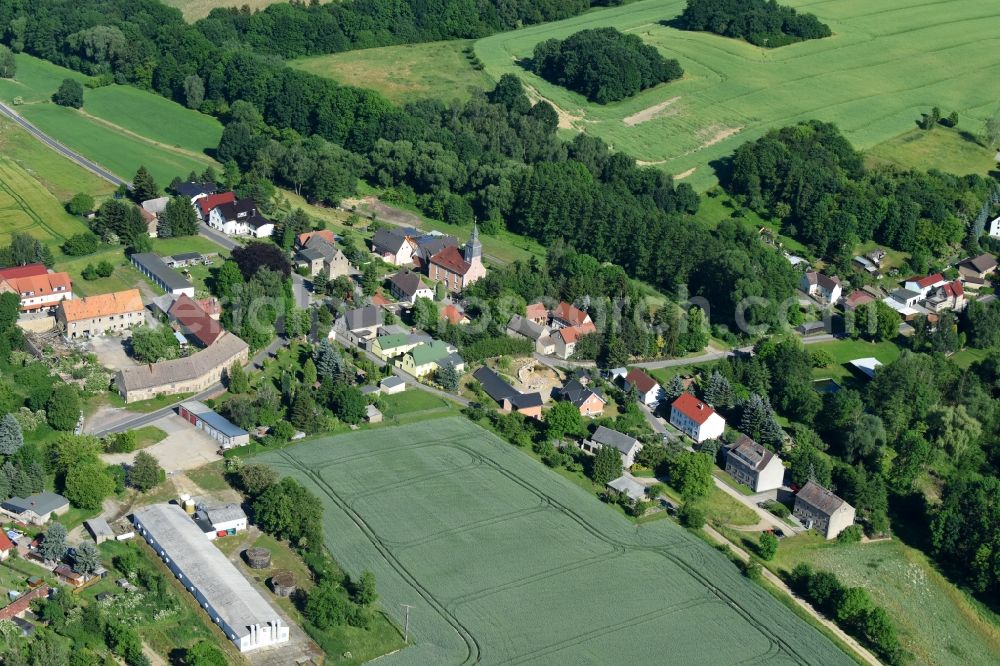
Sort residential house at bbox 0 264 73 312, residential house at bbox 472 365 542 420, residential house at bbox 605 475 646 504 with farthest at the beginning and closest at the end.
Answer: residential house at bbox 0 264 73 312 → residential house at bbox 472 365 542 420 → residential house at bbox 605 475 646 504

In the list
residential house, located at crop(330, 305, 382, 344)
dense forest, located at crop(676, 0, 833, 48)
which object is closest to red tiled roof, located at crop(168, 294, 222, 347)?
residential house, located at crop(330, 305, 382, 344)

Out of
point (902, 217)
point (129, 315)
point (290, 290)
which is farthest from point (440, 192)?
point (902, 217)

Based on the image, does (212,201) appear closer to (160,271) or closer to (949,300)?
(160,271)

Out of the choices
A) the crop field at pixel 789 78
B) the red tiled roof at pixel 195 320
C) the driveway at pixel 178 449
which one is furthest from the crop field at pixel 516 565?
the crop field at pixel 789 78

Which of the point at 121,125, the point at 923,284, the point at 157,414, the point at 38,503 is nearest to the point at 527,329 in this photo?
the point at 157,414

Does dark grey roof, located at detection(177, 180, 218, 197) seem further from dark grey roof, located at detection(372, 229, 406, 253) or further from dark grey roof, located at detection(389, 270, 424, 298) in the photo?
dark grey roof, located at detection(389, 270, 424, 298)
